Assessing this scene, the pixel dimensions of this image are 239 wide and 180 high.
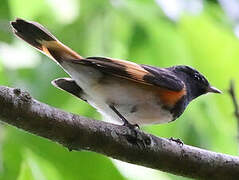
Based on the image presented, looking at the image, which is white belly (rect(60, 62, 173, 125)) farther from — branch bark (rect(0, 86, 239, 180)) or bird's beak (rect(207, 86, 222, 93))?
branch bark (rect(0, 86, 239, 180))

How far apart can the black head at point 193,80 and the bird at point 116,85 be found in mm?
504

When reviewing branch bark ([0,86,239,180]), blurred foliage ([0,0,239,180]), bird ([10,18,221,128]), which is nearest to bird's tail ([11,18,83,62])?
bird ([10,18,221,128])

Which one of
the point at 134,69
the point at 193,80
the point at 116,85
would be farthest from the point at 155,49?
the point at 193,80

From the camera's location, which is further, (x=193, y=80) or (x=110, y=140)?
(x=193, y=80)

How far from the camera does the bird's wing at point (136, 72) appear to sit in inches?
124

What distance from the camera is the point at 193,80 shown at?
13.6ft

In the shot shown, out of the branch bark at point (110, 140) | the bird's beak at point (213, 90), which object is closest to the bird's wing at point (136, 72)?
the bird's beak at point (213, 90)

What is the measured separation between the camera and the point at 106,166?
2562mm

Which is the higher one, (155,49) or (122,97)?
(155,49)

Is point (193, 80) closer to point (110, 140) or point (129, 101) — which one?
point (129, 101)

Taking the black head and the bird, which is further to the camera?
the black head

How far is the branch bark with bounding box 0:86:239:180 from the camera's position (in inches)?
85.1

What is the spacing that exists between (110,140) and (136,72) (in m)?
0.94

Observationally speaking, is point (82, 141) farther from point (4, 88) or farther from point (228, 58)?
point (228, 58)
